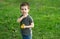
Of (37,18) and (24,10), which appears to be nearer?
(24,10)

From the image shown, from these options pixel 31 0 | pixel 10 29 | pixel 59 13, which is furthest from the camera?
pixel 31 0

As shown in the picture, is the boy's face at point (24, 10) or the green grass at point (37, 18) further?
the green grass at point (37, 18)

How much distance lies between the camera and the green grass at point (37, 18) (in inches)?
280

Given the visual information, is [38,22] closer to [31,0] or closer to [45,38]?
[45,38]

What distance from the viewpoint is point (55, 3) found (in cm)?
1037

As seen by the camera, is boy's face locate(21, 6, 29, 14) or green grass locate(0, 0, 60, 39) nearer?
boy's face locate(21, 6, 29, 14)

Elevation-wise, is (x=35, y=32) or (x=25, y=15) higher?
(x=25, y=15)

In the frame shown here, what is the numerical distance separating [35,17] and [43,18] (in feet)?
0.92

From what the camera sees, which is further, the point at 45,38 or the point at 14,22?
the point at 14,22

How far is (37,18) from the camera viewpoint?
834 cm

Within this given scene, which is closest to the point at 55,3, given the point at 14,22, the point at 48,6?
the point at 48,6

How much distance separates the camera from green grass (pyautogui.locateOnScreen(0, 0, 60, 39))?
711cm

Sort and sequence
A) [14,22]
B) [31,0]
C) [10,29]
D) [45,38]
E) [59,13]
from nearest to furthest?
[45,38] < [10,29] < [14,22] < [59,13] < [31,0]

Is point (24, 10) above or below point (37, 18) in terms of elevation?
above
